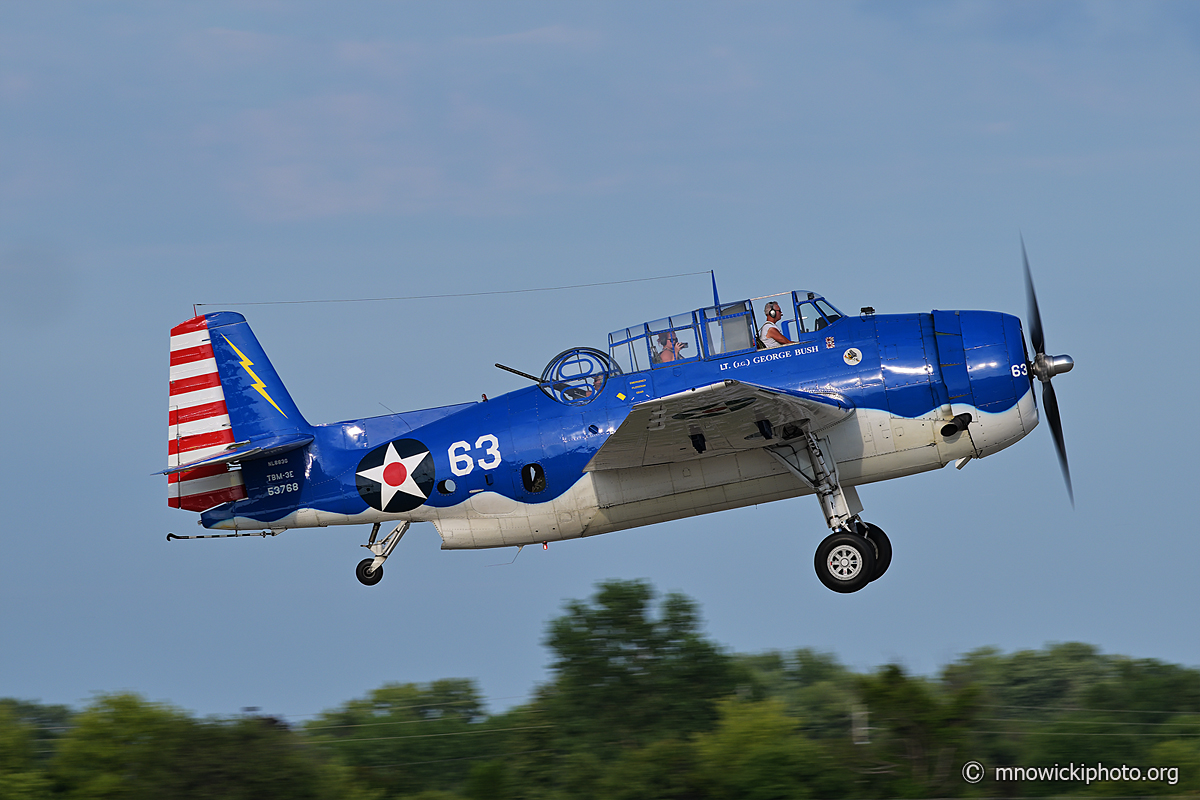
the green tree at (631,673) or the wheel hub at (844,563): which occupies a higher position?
the wheel hub at (844,563)

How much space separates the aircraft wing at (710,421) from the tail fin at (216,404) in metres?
4.80

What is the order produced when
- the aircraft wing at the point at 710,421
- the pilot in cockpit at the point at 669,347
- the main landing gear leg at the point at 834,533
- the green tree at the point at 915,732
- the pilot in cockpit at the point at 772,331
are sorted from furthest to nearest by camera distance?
1. the green tree at the point at 915,732
2. the pilot in cockpit at the point at 669,347
3. the pilot in cockpit at the point at 772,331
4. the main landing gear leg at the point at 834,533
5. the aircraft wing at the point at 710,421

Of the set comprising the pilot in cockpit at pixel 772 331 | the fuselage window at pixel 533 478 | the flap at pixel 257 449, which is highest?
the pilot in cockpit at pixel 772 331

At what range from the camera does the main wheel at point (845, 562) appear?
44.5ft

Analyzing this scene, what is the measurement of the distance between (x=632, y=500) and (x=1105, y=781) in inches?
341

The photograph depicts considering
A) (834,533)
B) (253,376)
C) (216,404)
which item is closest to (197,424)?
(216,404)

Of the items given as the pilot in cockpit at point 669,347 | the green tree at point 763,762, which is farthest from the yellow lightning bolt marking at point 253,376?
the green tree at point 763,762

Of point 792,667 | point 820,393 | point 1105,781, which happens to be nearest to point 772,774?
point 1105,781

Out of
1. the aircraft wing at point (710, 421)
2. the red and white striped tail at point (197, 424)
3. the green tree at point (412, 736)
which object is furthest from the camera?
the green tree at point (412, 736)

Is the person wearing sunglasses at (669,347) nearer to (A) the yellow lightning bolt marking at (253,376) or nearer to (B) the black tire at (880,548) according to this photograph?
(B) the black tire at (880,548)

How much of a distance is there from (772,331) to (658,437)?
6.99 ft

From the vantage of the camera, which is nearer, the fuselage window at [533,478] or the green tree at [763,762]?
the fuselage window at [533,478]

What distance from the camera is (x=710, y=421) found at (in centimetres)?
1250

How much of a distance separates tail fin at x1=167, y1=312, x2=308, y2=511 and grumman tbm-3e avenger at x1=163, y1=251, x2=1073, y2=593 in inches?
1.2
